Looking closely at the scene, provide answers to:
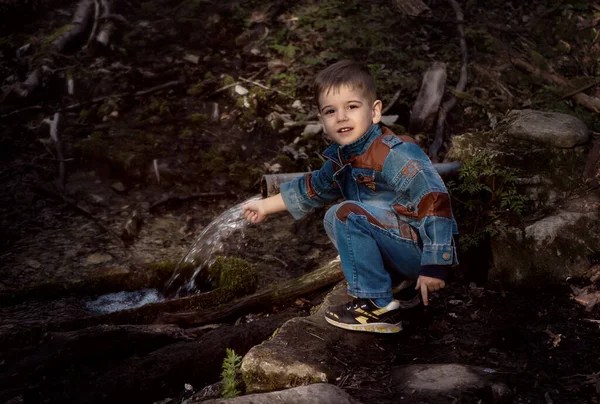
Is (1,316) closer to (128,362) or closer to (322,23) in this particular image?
(128,362)

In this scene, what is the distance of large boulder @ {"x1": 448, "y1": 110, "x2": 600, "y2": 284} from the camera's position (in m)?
3.26

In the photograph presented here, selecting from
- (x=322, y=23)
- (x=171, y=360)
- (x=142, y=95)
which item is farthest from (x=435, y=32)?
(x=171, y=360)

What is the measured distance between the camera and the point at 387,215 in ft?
9.49

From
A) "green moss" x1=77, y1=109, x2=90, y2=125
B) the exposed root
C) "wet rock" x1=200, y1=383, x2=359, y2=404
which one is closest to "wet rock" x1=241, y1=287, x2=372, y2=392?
"wet rock" x1=200, y1=383, x2=359, y2=404

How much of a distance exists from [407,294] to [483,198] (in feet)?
3.65

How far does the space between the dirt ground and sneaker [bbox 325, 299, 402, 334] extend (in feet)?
0.33

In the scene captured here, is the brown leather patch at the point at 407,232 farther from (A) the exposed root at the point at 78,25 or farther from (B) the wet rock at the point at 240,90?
(A) the exposed root at the point at 78,25

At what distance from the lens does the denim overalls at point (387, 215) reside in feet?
8.66

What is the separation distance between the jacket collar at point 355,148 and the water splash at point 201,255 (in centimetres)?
209

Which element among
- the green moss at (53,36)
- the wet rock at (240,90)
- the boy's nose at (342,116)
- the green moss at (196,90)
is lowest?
the boy's nose at (342,116)

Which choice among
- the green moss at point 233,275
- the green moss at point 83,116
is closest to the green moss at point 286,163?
the green moss at point 233,275

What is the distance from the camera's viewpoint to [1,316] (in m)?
4.31

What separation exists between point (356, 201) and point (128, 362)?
1.72 meters

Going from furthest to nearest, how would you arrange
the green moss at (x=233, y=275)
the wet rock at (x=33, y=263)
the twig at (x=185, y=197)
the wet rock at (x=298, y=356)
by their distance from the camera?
the twig at (x=185, y=197)
the wet rock at (x=33, y=263)
the green moss at (x=233, y=275)
the wet rock at (x=298, y=356)
